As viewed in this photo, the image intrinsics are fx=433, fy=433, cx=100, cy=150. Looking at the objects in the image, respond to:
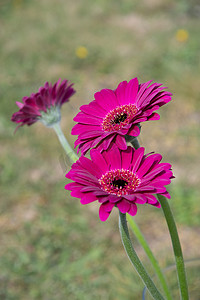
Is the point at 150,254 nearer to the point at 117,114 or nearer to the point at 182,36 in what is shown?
the point at 117,114

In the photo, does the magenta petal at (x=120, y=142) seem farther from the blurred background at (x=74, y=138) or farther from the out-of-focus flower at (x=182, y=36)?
the out-of-focus flower at (x=182, y=36)

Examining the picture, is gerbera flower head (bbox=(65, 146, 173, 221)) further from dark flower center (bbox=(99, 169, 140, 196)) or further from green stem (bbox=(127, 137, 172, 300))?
green stem (bbox=(127, 137, 172, 300))

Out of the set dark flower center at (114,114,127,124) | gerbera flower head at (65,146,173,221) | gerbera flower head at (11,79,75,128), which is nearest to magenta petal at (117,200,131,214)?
gerbera flower head at (65,146,173,221)

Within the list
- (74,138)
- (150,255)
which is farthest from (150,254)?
(74,138)

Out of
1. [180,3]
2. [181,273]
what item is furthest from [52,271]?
[180,3]

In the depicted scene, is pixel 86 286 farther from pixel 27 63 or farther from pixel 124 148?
pixel 27 63

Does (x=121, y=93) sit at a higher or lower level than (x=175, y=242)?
higher
